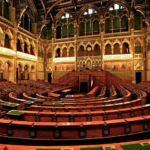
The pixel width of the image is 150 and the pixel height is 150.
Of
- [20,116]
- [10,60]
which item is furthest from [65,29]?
[20,116]

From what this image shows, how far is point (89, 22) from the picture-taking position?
29781 millimetres

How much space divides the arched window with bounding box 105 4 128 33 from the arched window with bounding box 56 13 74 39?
231 inches

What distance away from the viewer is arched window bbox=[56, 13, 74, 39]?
30.7 meters

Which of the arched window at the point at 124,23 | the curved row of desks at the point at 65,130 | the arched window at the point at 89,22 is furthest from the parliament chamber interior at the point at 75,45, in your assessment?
the curved row of desks at the point at 65,130

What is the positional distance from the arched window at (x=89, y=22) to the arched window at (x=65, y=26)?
1586 millimetres

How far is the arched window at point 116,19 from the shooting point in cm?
2778

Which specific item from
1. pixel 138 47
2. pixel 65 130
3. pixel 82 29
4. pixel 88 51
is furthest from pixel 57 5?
pixel 65 130

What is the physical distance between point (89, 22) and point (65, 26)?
4.19m

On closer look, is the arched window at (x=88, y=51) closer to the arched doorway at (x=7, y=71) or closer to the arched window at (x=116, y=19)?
the arched window at (x=116, y=19)

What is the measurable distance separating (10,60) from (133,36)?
681 inches

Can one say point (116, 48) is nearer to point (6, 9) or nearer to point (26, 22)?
point (26, 22)

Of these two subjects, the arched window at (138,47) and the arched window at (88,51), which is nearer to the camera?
the arched window at (138,47)

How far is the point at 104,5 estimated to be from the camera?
94.2ft

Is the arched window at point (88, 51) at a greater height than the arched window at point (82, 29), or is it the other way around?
the arched window at point (82, 29)
